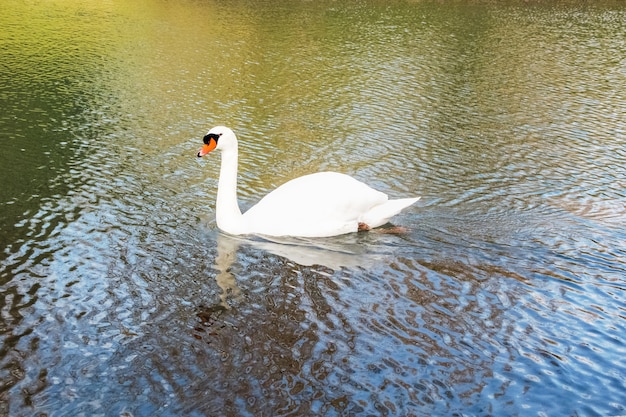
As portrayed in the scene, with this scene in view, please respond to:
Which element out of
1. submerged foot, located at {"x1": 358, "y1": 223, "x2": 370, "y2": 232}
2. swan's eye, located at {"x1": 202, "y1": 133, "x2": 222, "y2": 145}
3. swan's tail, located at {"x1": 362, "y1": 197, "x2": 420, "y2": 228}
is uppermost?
swan's eye, located at {"x1": 202, "y1": 133, "x2": 222, "y2": 145}

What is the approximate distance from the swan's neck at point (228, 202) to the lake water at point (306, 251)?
216mm

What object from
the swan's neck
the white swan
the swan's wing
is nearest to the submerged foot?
the white swan

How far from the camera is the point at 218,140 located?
35.3 ft

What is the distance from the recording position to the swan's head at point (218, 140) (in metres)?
10.7

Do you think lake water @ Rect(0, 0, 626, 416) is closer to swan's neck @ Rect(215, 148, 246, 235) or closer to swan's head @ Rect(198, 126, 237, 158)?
swan's neck @ Rect(215, 148, 246, 235)

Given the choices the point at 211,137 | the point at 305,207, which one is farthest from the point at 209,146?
the point at 305,207

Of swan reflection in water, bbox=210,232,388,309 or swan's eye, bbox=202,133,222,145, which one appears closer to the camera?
swan reflection in water, bbox=210,232,388,309

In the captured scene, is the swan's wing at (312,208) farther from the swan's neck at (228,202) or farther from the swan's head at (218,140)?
the swan's head at (218,140)

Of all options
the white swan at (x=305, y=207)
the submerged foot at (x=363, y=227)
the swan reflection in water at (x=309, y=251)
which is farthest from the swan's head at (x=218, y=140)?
the submerged foot at (x=363, y=227)

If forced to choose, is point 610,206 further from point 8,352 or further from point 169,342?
point 8,352

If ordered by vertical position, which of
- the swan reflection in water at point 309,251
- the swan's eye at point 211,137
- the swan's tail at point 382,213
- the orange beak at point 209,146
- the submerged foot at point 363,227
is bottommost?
the swan reflection in water at point 309,251

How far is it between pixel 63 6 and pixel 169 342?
31.9 m

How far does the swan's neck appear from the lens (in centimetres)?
1042

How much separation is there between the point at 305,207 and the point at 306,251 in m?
0.65
